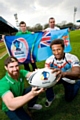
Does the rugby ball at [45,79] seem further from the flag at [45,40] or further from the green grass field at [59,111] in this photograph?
the flag at [45,40]

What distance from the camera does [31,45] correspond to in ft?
25.7

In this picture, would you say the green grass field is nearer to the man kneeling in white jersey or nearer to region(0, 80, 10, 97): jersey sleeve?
the man kneeling in white jersey

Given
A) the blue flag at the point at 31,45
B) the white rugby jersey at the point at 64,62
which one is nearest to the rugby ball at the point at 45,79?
the white rugby jersey at the point at 64,62

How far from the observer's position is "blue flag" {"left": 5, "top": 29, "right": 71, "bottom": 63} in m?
7.57

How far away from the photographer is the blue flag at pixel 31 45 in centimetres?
757

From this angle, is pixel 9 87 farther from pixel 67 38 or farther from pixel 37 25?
pixel 37 25

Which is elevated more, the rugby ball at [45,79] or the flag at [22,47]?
the rugby ball at [45,79]

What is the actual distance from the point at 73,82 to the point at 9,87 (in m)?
1.75

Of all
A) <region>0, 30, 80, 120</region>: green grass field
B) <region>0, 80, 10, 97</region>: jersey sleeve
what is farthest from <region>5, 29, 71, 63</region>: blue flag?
<region>0, 80, 10, 97</region>: jersey sleeve

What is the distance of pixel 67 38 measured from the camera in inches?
321

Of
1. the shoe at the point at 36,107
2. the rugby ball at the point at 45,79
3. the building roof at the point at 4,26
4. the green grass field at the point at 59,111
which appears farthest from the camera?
the building roof at the point at 4,26

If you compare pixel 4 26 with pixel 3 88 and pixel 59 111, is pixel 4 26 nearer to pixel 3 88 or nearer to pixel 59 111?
pixel 59 111

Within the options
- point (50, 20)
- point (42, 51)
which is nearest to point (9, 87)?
point (50, 20)

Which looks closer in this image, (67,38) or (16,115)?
(16,115)
